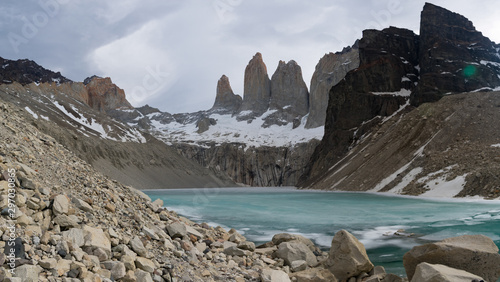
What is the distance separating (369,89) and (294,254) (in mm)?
113746

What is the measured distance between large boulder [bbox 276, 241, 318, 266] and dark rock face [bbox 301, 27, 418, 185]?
97.5 meters

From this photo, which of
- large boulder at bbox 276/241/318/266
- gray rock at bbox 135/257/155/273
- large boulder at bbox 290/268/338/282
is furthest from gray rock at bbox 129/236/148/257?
large boulder at bbox 276/241/318/266

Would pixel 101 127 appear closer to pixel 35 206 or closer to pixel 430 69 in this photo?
pixel 430 69

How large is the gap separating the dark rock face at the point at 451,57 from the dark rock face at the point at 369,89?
621cm

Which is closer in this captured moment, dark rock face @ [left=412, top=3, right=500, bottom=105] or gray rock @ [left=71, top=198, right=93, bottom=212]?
gray rock @ [left=71, top=198, right=93, bottom=212]

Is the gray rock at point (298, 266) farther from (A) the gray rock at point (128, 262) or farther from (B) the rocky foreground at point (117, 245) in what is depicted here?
(A) the gray rock at point (128, 262)

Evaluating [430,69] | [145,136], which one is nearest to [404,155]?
[430,69]

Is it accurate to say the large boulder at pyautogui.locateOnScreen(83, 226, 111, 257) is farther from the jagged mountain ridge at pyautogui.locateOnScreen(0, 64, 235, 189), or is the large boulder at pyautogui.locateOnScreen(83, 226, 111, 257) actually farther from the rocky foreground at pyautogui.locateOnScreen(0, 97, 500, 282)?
the jagged mountain ridge at pyautogui.locateOnScreen(0, 64, 235, 189)

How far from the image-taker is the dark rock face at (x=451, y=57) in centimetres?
9962

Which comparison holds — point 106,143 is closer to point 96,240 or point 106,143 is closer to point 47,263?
point 96,240

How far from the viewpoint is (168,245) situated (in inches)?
341

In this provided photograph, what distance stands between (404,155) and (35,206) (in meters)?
65.4

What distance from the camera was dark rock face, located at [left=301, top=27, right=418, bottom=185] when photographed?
4259 inches

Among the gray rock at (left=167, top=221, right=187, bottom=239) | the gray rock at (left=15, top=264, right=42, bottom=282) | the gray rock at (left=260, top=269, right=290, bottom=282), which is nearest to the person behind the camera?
the gray rock at (left=15, top=264, right=42, bottom=282)
